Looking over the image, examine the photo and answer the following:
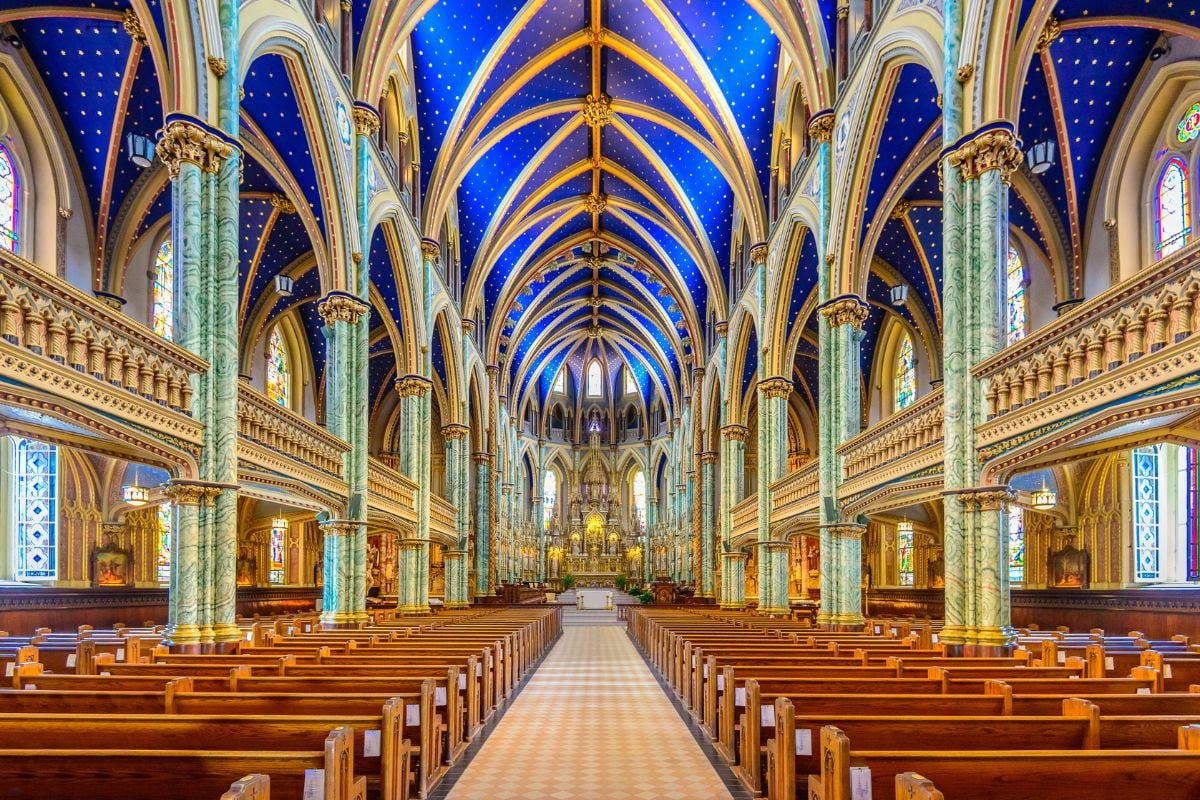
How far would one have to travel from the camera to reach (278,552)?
31.0 metres

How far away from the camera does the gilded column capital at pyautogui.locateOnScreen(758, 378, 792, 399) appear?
936 inches

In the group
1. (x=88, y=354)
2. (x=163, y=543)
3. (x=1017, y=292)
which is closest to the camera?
(x=88, y=354)

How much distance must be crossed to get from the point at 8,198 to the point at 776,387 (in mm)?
17769

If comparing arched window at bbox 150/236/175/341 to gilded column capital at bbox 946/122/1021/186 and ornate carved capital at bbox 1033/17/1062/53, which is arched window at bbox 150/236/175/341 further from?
ornate carved capital at bbox 1033/17/1062/53

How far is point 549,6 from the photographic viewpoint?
23.4 m

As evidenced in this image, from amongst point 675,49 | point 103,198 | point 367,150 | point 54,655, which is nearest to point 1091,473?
point 675,49

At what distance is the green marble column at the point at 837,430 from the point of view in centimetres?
1780

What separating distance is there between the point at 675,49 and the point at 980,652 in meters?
18.7

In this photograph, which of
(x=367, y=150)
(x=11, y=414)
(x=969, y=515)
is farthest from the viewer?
(x=367, y=150)

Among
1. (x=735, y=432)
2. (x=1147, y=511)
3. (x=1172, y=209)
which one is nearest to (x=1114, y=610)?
(x=1147, y=511)

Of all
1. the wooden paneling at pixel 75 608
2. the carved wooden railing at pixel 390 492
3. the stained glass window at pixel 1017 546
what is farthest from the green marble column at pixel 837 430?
the wooden paneling at pixel 75 608

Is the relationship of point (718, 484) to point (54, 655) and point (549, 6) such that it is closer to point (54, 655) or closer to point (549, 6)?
point (549, 6)

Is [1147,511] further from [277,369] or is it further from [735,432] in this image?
[277,369]

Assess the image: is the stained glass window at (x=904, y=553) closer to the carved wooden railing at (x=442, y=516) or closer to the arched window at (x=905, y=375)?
the arched window at (x=905, y=375)
